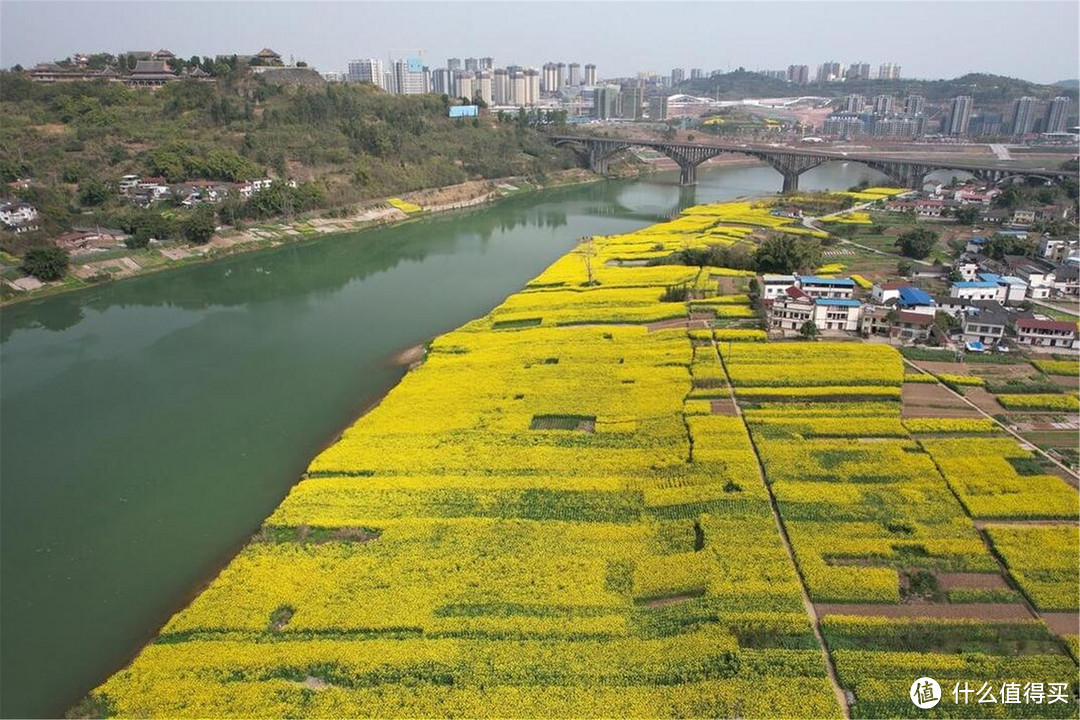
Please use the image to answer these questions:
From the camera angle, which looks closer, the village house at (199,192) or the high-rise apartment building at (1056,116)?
the village house at (199,192)

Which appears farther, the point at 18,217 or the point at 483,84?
the point at 483,84

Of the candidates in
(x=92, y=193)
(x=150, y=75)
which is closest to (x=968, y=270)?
(x=92, y=193)

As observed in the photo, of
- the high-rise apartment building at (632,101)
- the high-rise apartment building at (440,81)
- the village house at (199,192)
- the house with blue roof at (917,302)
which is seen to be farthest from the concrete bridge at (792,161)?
the high-rise apartment building at (440,81)

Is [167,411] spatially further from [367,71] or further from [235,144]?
[367,71]

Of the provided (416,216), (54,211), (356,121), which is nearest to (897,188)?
(416,216)

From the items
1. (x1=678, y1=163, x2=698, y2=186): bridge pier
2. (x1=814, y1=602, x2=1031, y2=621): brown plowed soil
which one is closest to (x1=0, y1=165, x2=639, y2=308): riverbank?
(x1=678, y1=163, x2=698, y2=186): bridge pier

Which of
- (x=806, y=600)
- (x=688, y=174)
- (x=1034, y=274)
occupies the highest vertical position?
(x=688, y=174)

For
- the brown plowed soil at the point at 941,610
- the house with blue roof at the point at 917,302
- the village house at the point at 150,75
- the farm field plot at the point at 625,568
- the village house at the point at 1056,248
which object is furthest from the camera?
the village house at the point at 150,75

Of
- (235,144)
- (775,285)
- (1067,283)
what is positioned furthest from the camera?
(235,144)

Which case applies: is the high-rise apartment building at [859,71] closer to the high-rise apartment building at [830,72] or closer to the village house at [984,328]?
the high-rise apartment building at [830,72]
